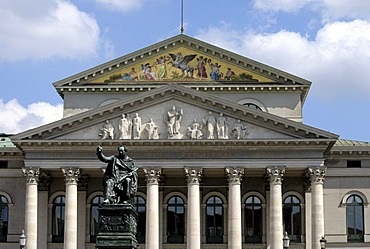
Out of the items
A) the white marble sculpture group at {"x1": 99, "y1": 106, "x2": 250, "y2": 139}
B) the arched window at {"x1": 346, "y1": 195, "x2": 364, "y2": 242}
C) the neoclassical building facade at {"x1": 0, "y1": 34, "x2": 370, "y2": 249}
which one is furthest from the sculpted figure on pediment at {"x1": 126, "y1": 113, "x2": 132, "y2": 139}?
the arched window at {"x1": 346, "y1": 195, "x2": 364, "y2": 242}

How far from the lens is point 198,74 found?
241 feet

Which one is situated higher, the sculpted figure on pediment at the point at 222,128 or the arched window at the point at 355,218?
the sculpted figure on pediment at the point at 222,128

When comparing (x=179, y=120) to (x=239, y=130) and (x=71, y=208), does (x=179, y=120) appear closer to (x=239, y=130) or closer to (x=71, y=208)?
(x=239, y=130)

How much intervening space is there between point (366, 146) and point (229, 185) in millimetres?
11133

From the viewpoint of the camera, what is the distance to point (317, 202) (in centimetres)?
6538

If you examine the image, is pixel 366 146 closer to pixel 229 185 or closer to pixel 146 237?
pixel 229 185

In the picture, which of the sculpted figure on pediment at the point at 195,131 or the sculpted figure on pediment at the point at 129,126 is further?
the sculpted figure on pediment at the point at 129,126

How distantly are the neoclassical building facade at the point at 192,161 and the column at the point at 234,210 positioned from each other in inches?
3.5

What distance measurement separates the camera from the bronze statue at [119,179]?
1078 inches

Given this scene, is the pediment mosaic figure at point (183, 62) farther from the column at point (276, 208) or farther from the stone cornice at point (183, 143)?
the column at point (276, 208)

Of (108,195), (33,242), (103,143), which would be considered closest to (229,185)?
(103,143)

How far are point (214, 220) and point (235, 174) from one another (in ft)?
20.4

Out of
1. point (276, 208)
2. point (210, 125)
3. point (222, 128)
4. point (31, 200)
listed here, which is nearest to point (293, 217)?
point (276, 208)

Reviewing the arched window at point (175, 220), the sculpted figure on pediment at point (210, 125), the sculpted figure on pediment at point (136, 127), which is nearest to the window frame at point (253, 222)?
the arched window at point (175, 220)
